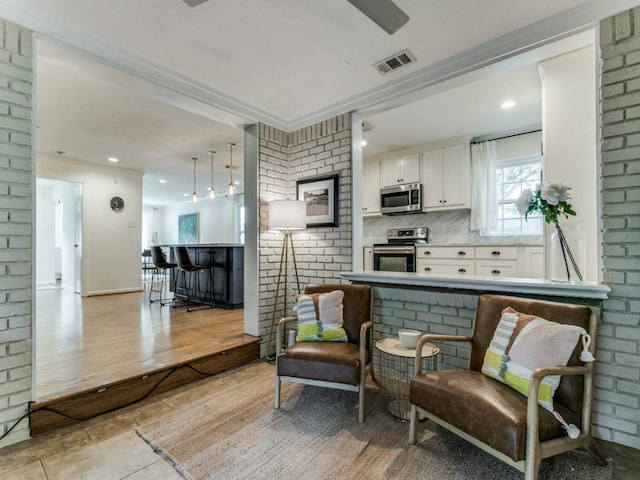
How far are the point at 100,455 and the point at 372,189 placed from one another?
15.3 feet

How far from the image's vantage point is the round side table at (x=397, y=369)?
1.96m

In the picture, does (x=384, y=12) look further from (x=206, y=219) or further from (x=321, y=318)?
(x=206, y=219)

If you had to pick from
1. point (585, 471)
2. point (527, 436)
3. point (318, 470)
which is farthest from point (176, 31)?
point (585, 471)

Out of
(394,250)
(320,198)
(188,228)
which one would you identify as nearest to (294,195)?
(320,198)

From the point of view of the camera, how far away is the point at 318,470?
156 cm

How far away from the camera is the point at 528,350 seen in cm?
154

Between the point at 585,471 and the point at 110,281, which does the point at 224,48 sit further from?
the point at 110,281

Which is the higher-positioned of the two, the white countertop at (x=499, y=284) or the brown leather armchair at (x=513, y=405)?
the white countertop at (x=499, y=284)

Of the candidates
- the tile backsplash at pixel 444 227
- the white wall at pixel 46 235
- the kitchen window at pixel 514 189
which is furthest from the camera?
the white wall at pixel 46 235

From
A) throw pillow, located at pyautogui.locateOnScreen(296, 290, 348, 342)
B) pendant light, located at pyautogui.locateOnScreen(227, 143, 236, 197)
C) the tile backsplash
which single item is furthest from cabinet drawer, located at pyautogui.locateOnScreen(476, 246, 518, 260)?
pendant light, located at pyautogui.locateOnScreen(227, 143, 236, 197)

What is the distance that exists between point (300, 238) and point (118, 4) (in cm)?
234

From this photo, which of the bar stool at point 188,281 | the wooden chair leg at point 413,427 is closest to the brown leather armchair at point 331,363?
the wooden chair leg at point 413,427

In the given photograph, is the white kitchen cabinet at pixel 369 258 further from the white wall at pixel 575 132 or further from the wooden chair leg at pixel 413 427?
the wooden chair leg at pixel 413 427

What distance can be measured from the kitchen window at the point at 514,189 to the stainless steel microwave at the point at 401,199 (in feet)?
3.62
